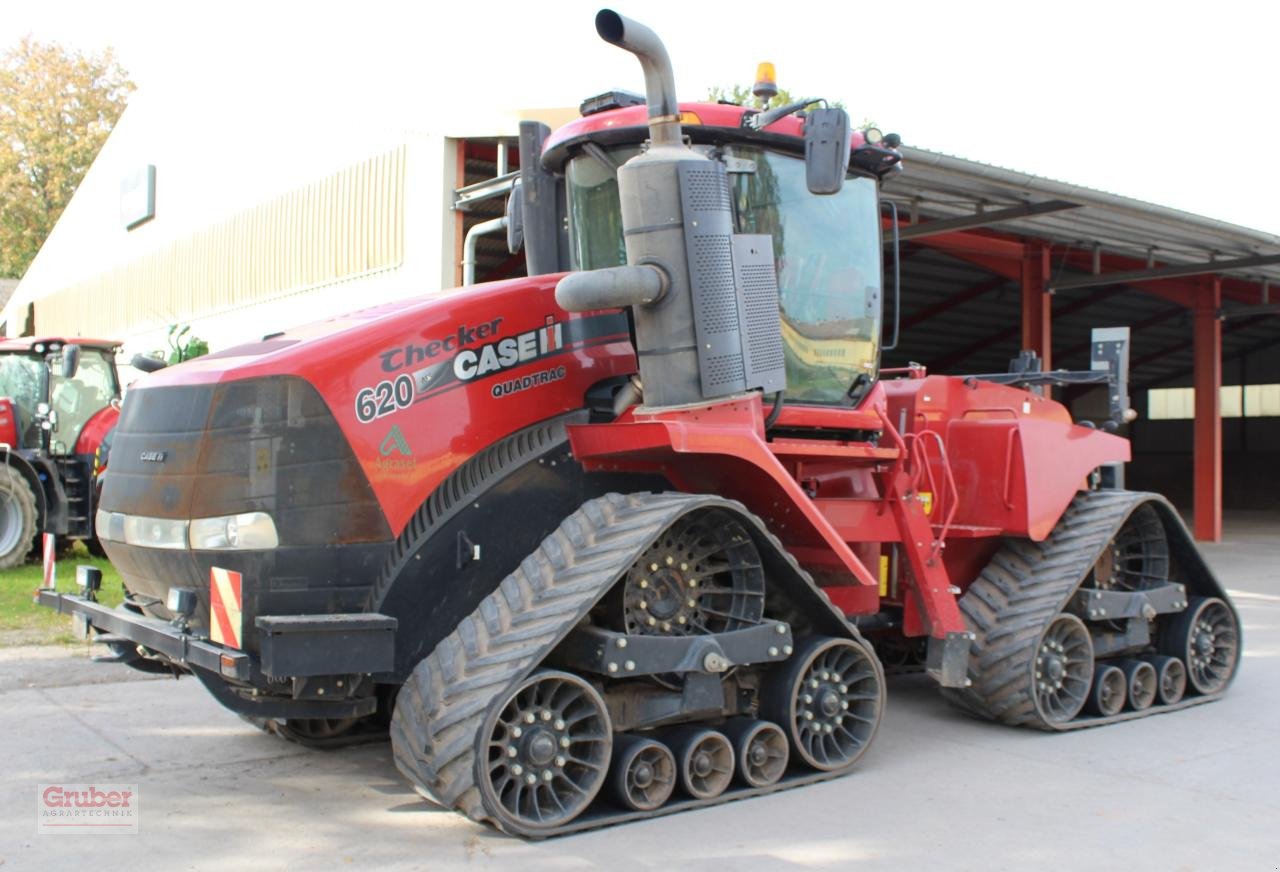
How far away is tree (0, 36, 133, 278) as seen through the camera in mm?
45312

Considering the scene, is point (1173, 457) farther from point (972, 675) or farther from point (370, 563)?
point (370, 563)

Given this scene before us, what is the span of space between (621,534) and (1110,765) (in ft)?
9.24

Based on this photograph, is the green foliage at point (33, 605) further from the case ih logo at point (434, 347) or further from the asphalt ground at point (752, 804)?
the case ih logo at point (434, 347)

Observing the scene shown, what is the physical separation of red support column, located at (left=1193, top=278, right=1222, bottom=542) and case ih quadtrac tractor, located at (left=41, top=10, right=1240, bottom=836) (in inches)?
623

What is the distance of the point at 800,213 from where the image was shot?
555cm

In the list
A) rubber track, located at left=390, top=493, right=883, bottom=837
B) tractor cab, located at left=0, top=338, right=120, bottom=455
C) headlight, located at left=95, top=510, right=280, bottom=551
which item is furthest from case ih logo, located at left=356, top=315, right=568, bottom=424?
tractor cab, located at left=0, top=338, right=120, bottom=455

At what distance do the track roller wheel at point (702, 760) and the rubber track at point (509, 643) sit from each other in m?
0.11

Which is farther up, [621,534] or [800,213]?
[800,213]

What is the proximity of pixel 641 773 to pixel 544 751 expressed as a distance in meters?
0.48

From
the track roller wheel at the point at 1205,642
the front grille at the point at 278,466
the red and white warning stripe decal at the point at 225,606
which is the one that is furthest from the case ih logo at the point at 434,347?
the track roller wheel at the point at 1205,642

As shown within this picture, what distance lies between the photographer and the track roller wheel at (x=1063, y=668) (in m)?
6.45

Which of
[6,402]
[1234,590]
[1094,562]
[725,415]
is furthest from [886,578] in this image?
[6,402]

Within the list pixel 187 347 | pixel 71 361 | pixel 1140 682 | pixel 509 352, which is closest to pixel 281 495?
pixel 509 352

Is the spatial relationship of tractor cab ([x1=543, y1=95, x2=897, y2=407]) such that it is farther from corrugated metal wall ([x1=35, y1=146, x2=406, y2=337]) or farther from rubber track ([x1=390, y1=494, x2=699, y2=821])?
corrugated metal wall ([x1=35, y1=146, x2=406, y2=337])
